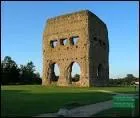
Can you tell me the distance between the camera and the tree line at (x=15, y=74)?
73.6 meters

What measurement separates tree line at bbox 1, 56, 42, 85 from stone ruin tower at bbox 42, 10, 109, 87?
67.0 feet

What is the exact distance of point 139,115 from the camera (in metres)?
16.1

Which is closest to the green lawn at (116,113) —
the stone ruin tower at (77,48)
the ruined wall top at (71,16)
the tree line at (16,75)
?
the stone ruin tower at (77,48)

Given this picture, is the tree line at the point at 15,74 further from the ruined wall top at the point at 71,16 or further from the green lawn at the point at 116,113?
the green lawn at the point at 116,113

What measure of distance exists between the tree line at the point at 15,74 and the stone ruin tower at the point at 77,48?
2041cm

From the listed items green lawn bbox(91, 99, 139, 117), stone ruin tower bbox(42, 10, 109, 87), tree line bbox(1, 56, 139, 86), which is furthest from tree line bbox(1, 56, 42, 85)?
green lawn bbox(91, 99, 139, 117)

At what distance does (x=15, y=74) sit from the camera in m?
76.6

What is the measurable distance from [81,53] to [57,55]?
15.2 feet

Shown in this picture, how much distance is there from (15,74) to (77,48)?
3159 centimetres

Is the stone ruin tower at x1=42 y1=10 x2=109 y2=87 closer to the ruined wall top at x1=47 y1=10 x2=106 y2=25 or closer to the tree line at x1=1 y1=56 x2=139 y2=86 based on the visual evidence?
the ruined wall top at x1=47 y1=10 x2=106 y2=25

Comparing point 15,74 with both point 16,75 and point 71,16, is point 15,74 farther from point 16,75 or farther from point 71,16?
point 71,16

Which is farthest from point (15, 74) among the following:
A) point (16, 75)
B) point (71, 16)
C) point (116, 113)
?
point (116, 113)

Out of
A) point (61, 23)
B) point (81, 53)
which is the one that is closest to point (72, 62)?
point (81, 53)

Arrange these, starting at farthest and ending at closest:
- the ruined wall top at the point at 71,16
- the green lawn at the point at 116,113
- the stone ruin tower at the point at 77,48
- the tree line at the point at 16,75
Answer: the tree line at the point at 16,75, the ruined wall top at the point at 71,16, the stone ruin tower at the point at 77,48, the green lawn at the point at 116,113
